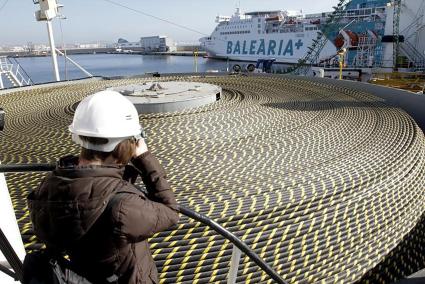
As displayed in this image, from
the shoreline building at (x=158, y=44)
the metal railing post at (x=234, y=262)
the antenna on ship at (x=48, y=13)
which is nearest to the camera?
the metal railing post at (x=234, y=262)

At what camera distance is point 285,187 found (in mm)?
2625

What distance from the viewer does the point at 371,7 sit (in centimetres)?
2762

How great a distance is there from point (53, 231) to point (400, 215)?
287cm

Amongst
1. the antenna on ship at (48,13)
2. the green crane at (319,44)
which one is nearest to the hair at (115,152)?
the antenna on ship at (48,13)

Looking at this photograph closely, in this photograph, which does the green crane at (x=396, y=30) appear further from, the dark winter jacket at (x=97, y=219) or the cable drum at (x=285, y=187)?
the dark winter jacket at (x=97, y=219)

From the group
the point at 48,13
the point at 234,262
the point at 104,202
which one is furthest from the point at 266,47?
the point at 104,202

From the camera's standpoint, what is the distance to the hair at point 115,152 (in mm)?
1192

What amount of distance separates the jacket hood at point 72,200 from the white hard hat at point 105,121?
0.13 metres

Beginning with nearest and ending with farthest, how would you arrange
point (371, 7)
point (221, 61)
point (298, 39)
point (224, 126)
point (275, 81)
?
point (224, 126)
point (275, 81)
point (371, 7)
point (298, 39)
point (221, 61)

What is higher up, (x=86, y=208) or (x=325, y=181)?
(x=86, y=208)

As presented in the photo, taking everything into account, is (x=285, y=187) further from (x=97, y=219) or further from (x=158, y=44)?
(x=158, y=44)

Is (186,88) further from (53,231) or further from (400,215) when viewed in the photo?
(53,231)

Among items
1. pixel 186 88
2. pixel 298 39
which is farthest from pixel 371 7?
pixel 186 88

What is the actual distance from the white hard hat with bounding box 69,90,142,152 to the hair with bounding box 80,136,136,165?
12mm
